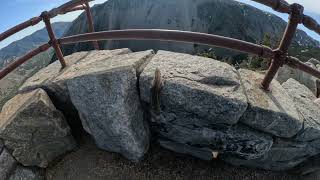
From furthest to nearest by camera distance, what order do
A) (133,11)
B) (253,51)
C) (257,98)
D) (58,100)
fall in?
(133,11) → (58,100) → (257,98) → (253,51)

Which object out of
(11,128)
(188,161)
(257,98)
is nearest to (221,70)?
(257,98)

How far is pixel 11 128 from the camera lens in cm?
583

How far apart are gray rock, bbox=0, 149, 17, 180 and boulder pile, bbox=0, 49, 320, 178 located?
0.01 metres

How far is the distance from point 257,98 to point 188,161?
1.32 meters

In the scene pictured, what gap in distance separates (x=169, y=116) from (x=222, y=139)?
0.73 meters

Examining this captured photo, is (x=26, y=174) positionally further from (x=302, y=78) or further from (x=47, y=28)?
(x=302, y=78)

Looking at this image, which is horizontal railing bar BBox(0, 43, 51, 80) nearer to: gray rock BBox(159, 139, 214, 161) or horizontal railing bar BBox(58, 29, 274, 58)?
horizontal railing bar BBox(58, 29, 274, 58)

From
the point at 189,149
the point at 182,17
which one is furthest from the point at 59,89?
the point at 182,17

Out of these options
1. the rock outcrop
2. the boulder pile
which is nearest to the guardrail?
the boulder pile

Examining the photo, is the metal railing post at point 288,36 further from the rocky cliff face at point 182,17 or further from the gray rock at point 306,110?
the rocky cliff face at point 182,17

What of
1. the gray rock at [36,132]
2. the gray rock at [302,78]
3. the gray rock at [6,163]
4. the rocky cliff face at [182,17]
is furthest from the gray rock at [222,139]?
the rocky cliff face at [182,17]

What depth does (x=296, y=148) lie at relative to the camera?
5426 mm

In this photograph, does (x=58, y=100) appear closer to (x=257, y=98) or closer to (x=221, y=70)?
(x=221, y=70)

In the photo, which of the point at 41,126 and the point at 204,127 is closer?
the point at 204,127
